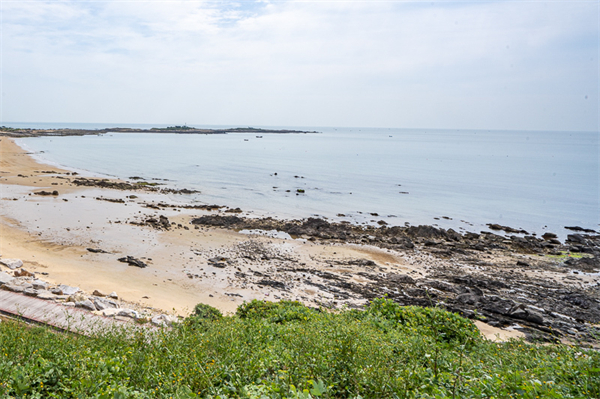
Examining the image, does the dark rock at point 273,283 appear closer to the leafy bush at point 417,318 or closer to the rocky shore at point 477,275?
the rocky shore at point 477,275

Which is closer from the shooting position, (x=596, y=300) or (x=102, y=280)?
(x=102, y=280)

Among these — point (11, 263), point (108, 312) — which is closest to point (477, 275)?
point (108, 312)

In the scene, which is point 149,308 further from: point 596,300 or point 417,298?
point 596,300

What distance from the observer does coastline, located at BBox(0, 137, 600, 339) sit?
15883 millimetres

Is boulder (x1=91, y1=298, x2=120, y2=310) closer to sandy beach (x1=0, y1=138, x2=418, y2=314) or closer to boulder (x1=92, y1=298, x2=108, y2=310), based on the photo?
boulder (x1=92, y1=298, x2=108, y2=310)

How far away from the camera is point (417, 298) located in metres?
16.4

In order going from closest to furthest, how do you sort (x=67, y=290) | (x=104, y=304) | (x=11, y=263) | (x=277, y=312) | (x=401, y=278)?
1. (x=277, y=312)
2. (x=104, y=304)
3. (x=67, y=290)
4. (x=11, y=263)
5. (x=401, y=278)

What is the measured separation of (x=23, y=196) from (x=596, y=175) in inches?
3481

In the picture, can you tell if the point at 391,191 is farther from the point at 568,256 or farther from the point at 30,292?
the point at 30,292

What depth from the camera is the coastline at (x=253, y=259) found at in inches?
625

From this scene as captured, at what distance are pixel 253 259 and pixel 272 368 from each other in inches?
613

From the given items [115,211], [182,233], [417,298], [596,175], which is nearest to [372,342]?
[417,298]

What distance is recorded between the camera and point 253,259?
20.8 meters

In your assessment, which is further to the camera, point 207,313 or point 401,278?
point 401,278
